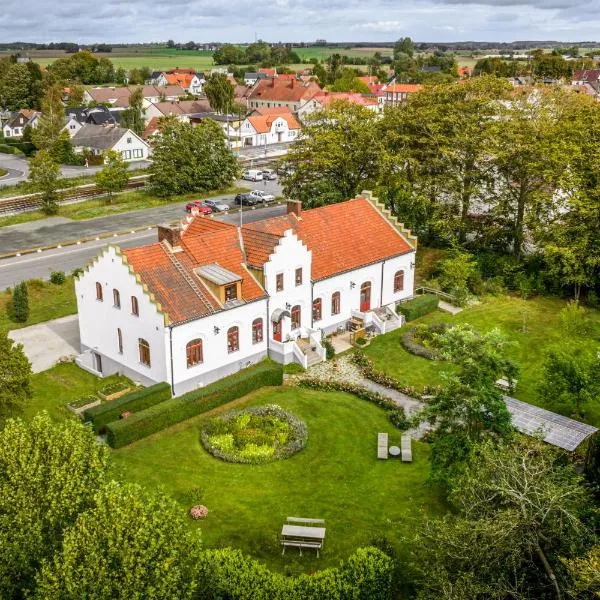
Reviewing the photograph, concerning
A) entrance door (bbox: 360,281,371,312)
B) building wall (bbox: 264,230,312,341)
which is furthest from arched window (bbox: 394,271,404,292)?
building wall (bbox: 264,230,312,341)

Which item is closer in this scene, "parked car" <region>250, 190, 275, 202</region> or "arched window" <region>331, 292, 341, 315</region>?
A: "arched window" <region>331, 292, 341, 315</region>

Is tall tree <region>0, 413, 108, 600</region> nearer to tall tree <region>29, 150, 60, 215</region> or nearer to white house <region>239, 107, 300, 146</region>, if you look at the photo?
tall tree <region>29, 150, 60, 215</region>

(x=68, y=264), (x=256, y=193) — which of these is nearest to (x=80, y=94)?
(x=256, y=193)

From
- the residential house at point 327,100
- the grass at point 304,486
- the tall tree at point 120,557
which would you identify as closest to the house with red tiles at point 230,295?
the grass at point 304,486

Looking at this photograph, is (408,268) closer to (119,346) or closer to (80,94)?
(119,346)

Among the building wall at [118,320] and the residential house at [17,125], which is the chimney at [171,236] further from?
the residential house at [17,125]

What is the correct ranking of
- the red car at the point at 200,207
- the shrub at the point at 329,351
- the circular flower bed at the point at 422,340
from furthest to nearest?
the red car at the point at 200,207 < the circular flower bed at the point at 422,340 < the shrub at the point at 329,351

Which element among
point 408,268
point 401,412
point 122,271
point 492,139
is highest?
point 492,139
